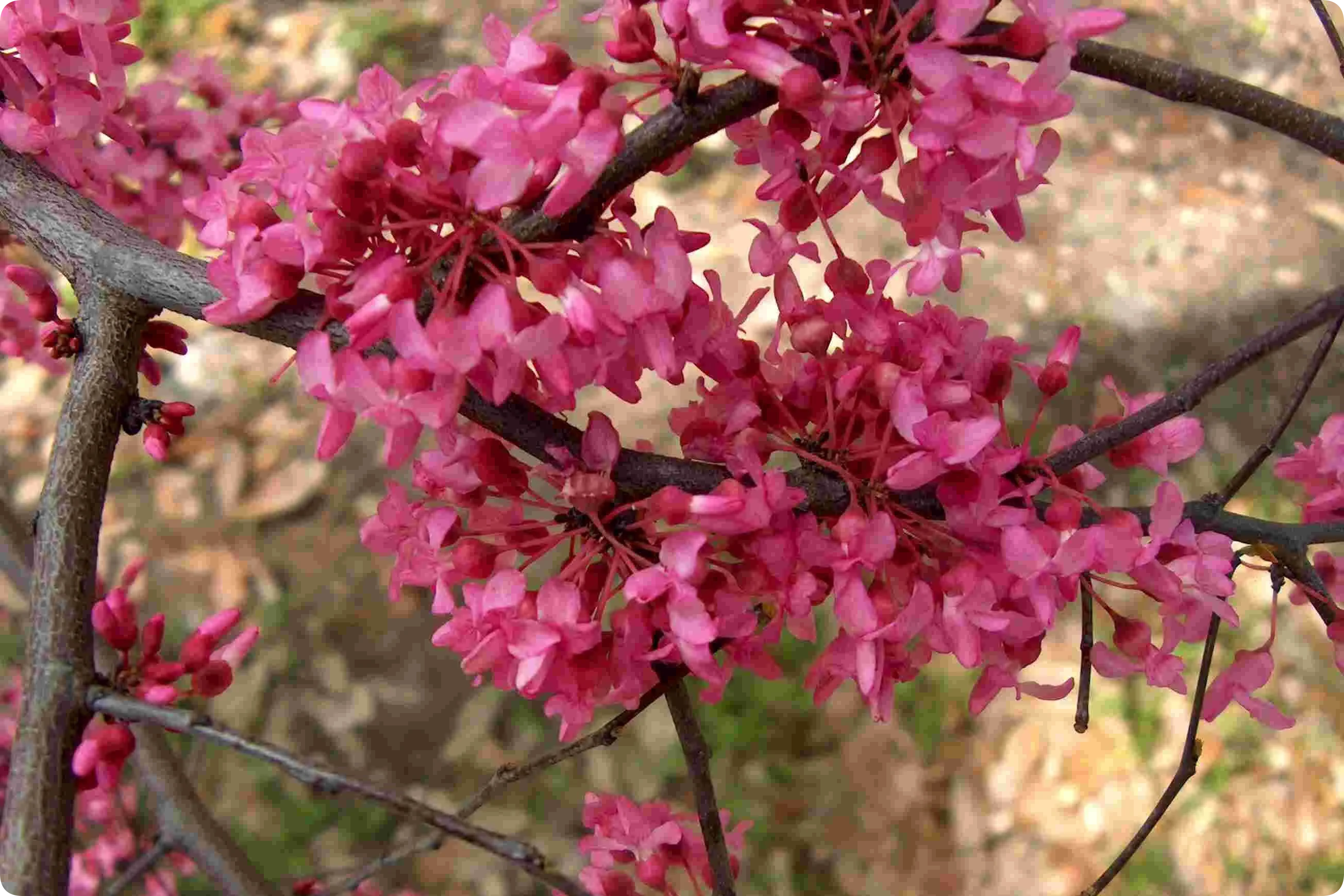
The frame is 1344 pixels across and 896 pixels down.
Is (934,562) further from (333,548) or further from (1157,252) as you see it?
(1157,252)

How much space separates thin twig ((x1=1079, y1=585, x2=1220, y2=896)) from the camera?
65 centimetres

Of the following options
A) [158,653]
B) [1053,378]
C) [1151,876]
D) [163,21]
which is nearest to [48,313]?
[158,653]

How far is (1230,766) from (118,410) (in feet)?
5.76

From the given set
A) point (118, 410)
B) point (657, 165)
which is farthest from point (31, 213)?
point (657, 165)

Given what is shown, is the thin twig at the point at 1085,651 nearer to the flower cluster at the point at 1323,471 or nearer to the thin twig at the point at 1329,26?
the flower cluster at the point at 1323,471

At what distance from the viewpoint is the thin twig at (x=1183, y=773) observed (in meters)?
0.65

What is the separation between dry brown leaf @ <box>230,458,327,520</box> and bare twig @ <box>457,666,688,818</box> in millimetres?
1563

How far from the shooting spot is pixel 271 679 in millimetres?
1918

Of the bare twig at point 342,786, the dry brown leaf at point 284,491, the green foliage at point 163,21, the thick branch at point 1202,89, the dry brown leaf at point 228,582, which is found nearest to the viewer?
the bare twig at point 342,786

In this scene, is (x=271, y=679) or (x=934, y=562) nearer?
(x=934, y=562)

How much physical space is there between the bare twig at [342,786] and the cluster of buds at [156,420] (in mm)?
171

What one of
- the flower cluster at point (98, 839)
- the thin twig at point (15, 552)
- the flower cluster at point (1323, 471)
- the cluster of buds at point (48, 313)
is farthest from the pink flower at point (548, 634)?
the flower cluster at point (98, 839)

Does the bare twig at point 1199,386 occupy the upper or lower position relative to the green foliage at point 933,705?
upper

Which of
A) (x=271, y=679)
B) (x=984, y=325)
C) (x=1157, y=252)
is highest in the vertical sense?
(x=984, y=325)
